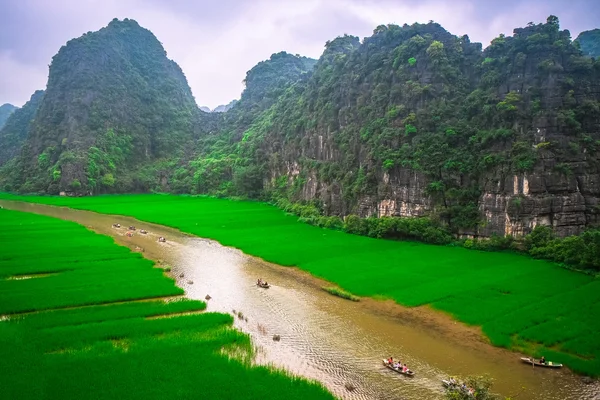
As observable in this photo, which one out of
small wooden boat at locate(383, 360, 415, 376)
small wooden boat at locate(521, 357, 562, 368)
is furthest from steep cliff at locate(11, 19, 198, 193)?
small wooden boat at locate(521, 357, 562, 368)

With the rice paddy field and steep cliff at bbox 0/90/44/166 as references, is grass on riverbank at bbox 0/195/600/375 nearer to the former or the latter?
the rice paddy field

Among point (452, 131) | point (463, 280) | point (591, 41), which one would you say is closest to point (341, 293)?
point (463, 280)

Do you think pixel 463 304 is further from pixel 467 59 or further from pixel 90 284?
pixel 467 59

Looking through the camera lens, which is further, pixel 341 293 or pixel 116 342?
pixel 341 293

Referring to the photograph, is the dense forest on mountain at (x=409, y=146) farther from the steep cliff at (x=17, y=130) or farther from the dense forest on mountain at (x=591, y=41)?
the steep cliff at (x=17, y=130)

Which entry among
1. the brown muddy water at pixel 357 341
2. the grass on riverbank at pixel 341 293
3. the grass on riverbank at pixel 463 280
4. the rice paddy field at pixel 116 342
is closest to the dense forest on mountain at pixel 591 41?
the grass on riverbank at pixel 463 280

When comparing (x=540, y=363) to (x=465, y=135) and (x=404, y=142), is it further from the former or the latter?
(x=404, y=142)

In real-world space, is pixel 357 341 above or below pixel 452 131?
below
